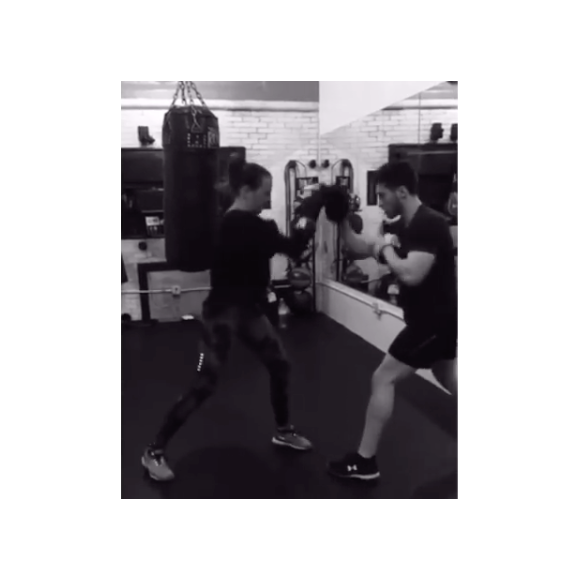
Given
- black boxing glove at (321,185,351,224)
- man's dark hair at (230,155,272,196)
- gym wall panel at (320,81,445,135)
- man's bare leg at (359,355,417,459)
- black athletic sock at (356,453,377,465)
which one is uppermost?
gym wall panel at (320,81,445,135)

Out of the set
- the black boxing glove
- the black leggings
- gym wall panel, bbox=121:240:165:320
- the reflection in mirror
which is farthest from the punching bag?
gym wall panel, bbox=121:240:165:320

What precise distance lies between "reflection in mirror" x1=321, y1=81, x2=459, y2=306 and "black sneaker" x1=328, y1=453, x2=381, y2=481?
3.36ft

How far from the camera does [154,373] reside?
143 inches

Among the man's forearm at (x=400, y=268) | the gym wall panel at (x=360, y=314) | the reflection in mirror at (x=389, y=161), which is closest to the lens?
the man's forearm at (x=400, y=268)

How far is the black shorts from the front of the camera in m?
2.50

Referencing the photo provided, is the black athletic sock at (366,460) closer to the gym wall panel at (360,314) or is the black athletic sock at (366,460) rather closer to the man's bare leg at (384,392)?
the man's bare leg at (384,392)

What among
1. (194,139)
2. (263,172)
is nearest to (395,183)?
(263,172)

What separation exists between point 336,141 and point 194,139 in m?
1.54

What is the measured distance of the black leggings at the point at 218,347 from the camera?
8.52 feet

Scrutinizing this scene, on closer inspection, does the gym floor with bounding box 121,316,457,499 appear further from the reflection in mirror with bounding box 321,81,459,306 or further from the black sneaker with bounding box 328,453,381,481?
the reflection in mirror with bounding box 321,81,459,306

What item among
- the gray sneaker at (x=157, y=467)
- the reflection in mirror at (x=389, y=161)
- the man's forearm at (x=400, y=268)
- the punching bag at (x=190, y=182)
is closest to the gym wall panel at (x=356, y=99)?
the reflection in mirror at (x=389, y=161)

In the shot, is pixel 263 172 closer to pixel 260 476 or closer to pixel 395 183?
pixel 395 183

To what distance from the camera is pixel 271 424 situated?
322 cm

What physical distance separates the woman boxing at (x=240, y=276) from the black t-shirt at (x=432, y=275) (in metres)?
0.49
